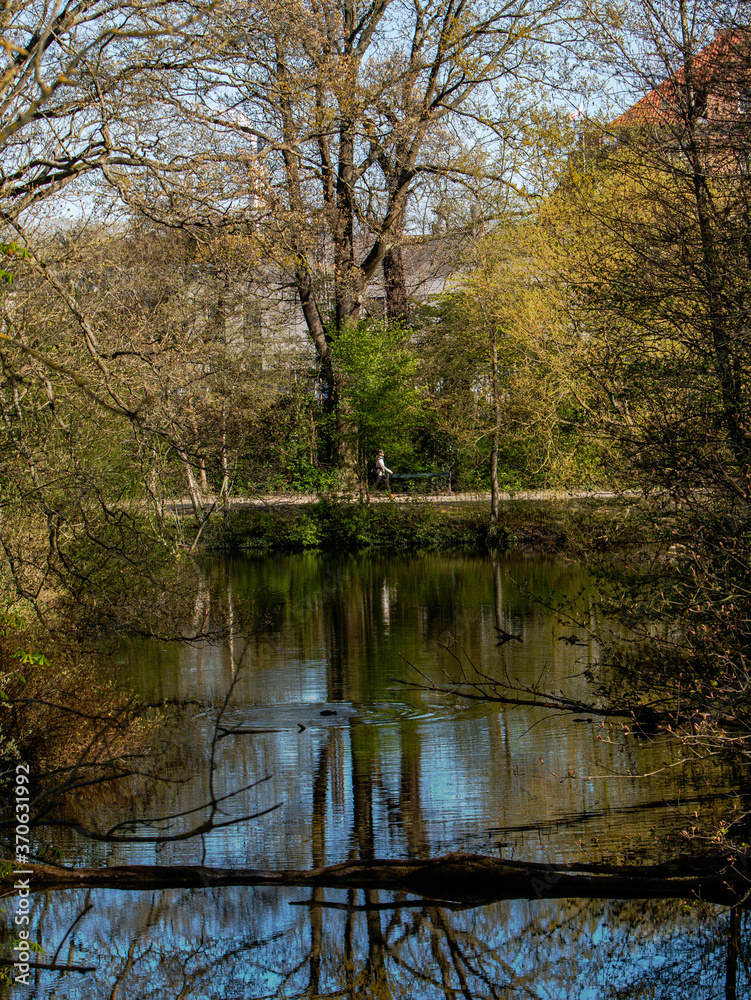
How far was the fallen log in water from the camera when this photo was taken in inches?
239

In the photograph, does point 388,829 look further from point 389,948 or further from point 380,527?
point 380,527

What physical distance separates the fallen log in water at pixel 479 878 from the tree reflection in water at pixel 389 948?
0.14m

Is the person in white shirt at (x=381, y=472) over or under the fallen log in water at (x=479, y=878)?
over

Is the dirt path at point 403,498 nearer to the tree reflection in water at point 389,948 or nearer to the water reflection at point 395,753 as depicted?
the water reflection at point 395,753

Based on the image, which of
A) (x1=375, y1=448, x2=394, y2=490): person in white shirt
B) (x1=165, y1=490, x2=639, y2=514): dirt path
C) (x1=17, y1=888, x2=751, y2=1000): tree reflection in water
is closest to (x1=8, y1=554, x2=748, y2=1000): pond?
(x1=17, y1=888, x2=751, y2=1000): tree reflection in water

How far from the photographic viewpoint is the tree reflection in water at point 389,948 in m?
5.89

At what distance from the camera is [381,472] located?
2917cm

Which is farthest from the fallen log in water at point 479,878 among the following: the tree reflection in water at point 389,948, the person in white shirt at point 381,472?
the person in white shirt at point 381,472

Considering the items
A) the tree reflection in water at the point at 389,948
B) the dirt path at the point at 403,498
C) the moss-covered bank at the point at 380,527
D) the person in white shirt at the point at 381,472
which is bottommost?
the tree reflection in water at the point at 389,948

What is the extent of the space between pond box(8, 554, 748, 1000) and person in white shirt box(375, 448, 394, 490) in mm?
14380

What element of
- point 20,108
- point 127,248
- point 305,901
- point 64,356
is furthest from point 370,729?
point 127,248

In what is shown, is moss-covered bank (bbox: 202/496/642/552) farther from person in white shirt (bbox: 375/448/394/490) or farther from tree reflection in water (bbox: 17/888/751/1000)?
tree reflection in water (bbox: 17/888/751/1000)

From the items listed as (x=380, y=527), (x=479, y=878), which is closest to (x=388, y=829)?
(x=479, y=878)

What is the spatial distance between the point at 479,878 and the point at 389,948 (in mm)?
668
